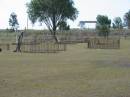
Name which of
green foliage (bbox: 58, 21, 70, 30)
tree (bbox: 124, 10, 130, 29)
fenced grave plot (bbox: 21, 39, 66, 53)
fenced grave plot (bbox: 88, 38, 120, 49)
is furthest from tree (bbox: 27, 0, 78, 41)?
tree (bbox: 124, 10, 130, 29)

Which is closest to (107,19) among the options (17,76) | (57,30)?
(57,30)

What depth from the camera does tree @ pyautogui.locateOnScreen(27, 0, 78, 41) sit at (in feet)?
274

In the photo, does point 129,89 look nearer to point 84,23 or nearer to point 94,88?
point 94,88

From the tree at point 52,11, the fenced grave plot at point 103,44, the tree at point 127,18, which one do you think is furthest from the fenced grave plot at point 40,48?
the tree at point 127,18

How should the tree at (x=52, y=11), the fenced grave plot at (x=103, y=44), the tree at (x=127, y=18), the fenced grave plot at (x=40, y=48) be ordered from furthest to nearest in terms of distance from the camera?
1. the tree at (x=127, y=18)
2. the tree at (x=52, y=11)
3. the fenced grave plot at (x=103, y=44)
4. the fenced grave plot at (x=40, y=48)

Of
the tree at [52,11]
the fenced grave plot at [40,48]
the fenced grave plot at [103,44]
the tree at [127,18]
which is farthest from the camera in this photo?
the tree at [127,18]

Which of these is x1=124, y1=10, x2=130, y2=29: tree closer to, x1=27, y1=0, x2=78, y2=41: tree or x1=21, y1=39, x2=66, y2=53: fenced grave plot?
x1=27, y1=0, x2=78, y2=41: tree

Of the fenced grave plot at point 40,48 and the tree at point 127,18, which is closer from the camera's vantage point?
the fenced grave plot at point 40,48

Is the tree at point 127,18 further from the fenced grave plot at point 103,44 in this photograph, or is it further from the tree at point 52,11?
the fenced grave plot at point 103,44

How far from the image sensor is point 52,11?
83.3 metres

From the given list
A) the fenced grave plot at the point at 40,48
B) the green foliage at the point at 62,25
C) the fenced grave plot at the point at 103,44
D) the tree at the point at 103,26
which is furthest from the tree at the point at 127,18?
the fenced grave plot at the point at 40,48

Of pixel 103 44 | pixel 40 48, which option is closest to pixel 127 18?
pixel 103 44

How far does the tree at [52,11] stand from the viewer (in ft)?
274

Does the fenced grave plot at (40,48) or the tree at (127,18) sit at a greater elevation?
the tree at (127,18)
